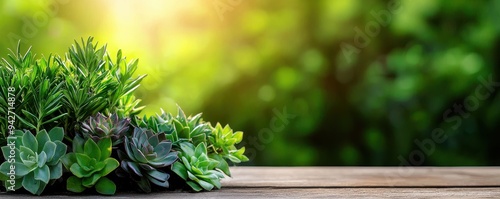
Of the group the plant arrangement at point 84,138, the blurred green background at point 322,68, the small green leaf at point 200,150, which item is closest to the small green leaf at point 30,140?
the plant arrangement at point 84,138

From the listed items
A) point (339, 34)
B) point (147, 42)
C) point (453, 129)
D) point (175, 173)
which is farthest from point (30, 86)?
point (453, 129)

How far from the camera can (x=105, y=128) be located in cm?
86

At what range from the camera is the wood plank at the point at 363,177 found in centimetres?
105

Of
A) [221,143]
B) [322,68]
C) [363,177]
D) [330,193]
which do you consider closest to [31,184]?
[221,143]

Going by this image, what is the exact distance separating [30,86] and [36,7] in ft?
3.39

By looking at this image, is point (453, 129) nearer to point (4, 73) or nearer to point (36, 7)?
point (36, 7)

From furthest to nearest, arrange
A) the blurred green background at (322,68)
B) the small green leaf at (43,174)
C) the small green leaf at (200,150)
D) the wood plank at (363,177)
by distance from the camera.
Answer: the blurred green background at (322,68) → the wood plank at (363,177) → the small green leaf at (200,150) → the small green leaf at (43,174)

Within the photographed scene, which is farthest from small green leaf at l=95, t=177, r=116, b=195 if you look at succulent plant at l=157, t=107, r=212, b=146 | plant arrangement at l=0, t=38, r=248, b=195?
succulent plant at l=157, t=107, r=212, b=146

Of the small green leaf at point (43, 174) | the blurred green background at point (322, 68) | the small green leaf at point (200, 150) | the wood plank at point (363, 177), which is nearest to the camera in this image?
the small green leaf at point (43, 174)

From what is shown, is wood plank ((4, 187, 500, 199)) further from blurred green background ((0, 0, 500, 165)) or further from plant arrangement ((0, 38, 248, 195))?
blurred green background ((0, 0, 500, 165))

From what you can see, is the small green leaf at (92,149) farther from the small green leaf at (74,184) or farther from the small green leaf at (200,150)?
the small green leaf at (200,150)

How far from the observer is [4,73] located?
0.90 metres

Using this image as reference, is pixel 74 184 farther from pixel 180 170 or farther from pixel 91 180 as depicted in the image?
pixel 180 170

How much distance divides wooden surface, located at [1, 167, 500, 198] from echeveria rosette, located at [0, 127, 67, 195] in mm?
102
